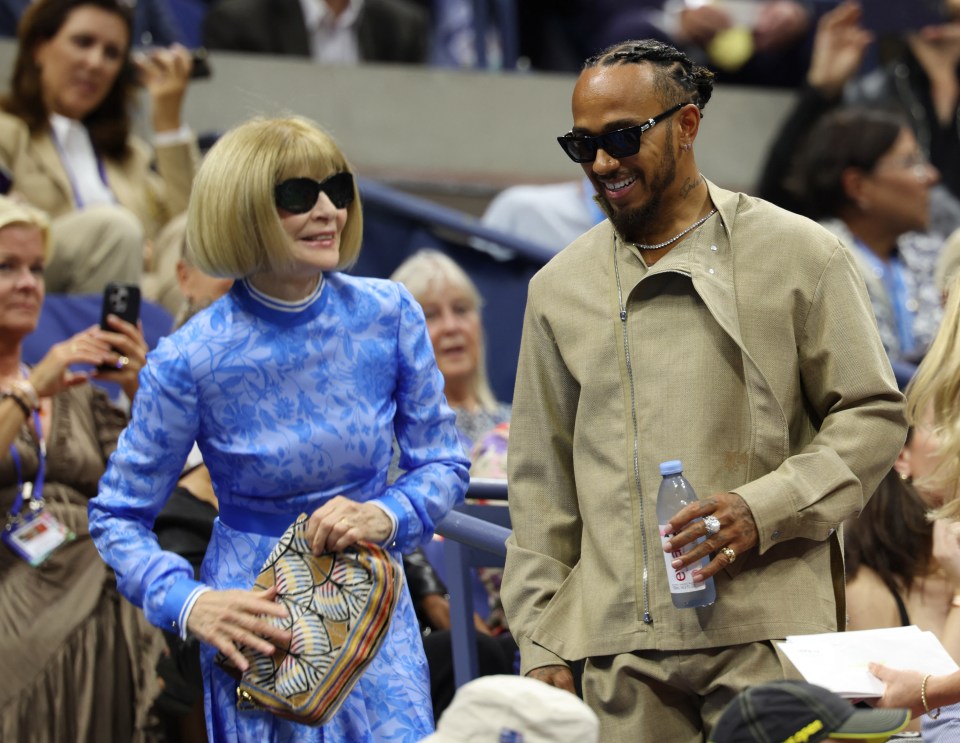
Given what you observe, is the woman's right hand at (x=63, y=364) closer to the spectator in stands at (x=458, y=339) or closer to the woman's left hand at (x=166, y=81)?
the spectator in stands at (x=458, y=339)

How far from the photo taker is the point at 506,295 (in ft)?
23.6

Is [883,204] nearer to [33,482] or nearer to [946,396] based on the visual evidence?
[946,396]

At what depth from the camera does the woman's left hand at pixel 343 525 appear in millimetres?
2738

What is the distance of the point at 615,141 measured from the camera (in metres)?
2.65

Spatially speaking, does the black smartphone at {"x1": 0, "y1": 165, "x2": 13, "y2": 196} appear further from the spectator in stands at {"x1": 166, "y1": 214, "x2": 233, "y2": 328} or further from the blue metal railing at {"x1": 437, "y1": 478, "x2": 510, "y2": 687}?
the blue metal railing at {"x1": 437, "y1": 478, "x2": 510, "y2": 687}

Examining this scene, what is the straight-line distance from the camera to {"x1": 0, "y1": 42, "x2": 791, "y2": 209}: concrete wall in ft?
27.1

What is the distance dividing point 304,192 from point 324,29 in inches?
226

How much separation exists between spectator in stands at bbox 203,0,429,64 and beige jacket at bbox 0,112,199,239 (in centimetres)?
158

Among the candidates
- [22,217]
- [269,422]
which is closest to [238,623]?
[269,422]

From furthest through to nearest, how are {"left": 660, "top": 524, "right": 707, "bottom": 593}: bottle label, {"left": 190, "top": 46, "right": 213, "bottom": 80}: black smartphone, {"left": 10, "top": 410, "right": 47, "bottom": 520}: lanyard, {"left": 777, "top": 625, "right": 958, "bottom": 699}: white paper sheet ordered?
{"left": 190, "top": 46, "right": 213, "bottom": 80}: black smartphone < {"left": 10, "top": 410, "right": 47, "bottom": 520}: lanyard < {"left": 660, "top": 524, "right": 707, "bottom": 593}: bottle label < {"left": 777, "top": 625, "right": 958, "bottom": 699}: white paper sheet

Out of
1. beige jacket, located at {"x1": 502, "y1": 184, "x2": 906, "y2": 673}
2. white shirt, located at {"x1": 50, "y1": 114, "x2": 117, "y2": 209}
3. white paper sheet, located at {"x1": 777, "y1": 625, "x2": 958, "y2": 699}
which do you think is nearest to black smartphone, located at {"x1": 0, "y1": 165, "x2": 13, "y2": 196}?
white shirt, located at {"x1": 50, "y1": 114, "x2": 117, "y2": 209}

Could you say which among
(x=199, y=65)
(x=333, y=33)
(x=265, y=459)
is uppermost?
(x=333, y=33)

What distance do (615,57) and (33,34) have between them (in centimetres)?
425

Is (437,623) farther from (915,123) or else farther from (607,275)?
(915,123)
